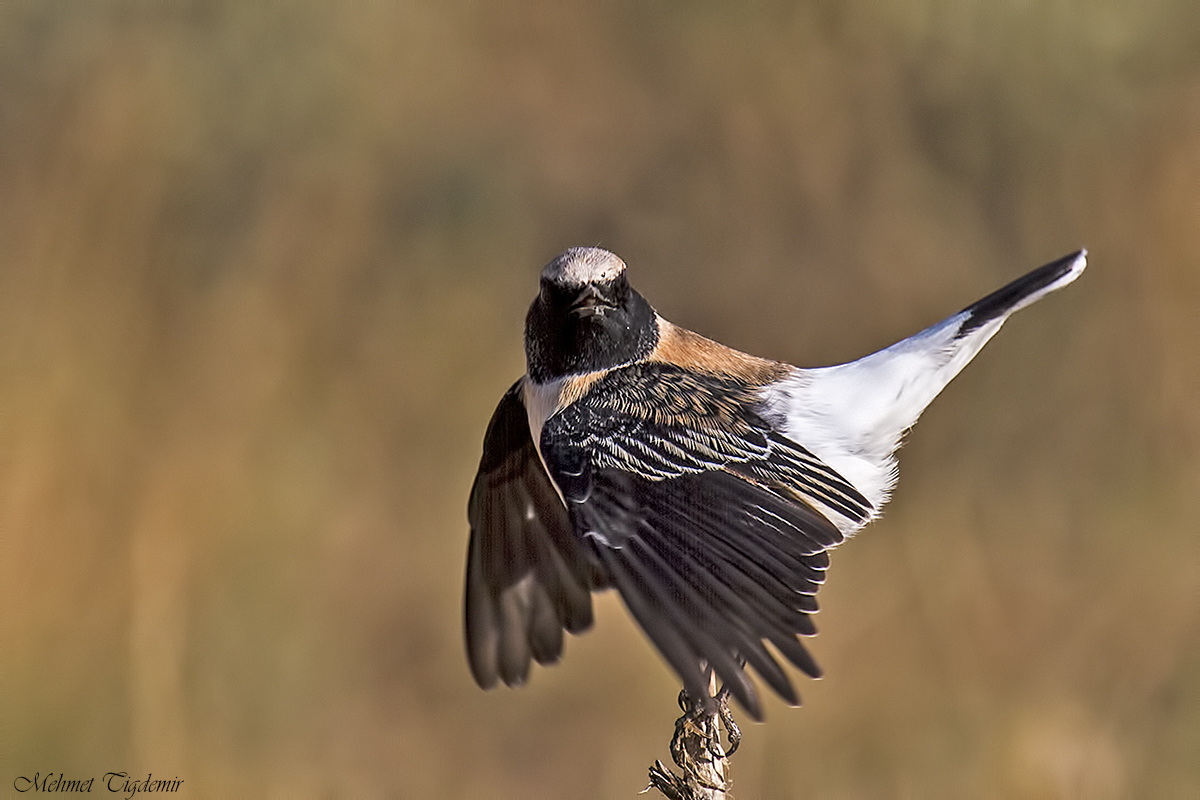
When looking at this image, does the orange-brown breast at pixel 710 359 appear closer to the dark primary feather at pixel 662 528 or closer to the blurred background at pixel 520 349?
the dark primary feather at pixel 662 528

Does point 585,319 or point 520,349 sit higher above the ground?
point 520,349

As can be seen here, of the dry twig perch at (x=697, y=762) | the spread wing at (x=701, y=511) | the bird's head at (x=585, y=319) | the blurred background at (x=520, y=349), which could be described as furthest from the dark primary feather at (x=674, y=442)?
the blurred background at (x=520, y=349)

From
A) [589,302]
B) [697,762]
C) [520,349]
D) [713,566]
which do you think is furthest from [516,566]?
[520,349]

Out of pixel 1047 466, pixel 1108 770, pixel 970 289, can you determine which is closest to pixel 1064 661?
pixel 1108 770

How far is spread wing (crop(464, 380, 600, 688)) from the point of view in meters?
3.75

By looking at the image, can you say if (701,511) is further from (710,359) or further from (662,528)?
(710,359)

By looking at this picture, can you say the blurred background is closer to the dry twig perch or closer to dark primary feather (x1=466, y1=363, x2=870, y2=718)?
dark primary feather (x1=466, y1=363, x2=870, y2=718)

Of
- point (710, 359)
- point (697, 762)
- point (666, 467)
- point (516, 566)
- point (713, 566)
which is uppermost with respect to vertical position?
point (710, 359)

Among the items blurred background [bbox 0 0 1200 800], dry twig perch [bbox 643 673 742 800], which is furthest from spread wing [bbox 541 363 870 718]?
blurred background [bbox 0 0 1200 800]

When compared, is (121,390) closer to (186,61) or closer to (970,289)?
(186,61)

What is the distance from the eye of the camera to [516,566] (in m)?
3.88

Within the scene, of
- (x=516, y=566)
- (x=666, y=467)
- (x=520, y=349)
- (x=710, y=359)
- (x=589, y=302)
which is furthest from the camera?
(x=520, y=349)

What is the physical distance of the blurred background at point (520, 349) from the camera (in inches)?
182

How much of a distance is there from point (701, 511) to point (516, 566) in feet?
3.37
